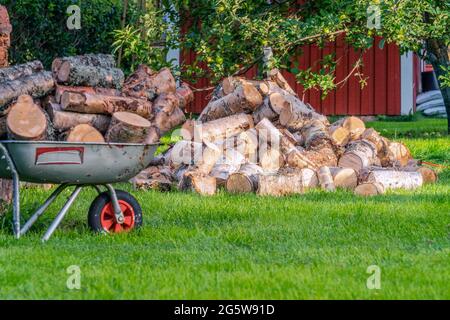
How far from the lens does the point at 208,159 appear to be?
30.0 ft

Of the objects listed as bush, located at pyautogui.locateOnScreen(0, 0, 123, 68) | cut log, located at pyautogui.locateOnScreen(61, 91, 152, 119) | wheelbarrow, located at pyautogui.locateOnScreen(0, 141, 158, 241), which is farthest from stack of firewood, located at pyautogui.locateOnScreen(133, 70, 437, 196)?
bush, located at pyautogui.locateOnScreen(0, 0, 123, 68)

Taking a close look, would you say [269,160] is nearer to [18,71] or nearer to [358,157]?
[358,157]

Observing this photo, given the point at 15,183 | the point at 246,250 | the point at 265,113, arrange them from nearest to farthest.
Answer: the point at 246,250, the point at 15,183, the point at 265,113

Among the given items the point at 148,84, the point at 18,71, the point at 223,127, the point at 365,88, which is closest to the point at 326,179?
the point at 223,127

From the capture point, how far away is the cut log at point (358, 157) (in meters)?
9.60

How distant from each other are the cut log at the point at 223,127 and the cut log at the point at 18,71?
6.99ft

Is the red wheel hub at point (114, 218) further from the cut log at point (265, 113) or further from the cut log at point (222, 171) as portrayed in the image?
the cut log at point (265, 113)

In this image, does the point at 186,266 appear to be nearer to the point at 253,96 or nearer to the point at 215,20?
the point at 253,96

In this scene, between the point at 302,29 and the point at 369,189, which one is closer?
the point at 369,189

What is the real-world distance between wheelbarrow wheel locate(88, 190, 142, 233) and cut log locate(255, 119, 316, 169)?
2871 millimetres

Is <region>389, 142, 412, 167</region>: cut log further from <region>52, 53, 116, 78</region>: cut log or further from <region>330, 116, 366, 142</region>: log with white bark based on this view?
<region>52, 53, 116, 78</region>: cut log

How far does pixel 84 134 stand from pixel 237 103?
115 inches

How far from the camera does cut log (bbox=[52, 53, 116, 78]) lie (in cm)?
790
